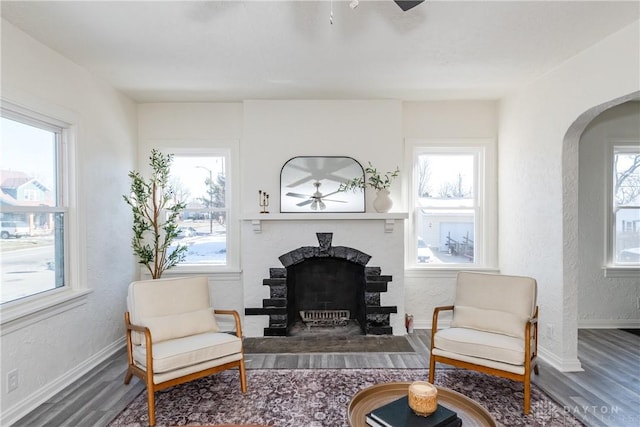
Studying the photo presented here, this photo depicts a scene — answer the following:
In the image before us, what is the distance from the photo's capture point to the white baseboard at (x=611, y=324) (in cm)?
421

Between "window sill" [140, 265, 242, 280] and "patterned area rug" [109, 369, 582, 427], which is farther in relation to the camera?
"window sill" [140, 265, 242, 280]

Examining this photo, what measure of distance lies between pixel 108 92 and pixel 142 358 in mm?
2685

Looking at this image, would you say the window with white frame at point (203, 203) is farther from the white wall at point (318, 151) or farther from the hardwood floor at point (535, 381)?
the hardwood floor at point (535, 381)

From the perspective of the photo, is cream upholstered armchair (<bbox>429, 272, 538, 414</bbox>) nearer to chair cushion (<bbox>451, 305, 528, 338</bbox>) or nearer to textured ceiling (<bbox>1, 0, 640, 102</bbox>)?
chair cushion (<bbox>451, 305, 528, 338</bbox>)

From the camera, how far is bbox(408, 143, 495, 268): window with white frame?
446cm

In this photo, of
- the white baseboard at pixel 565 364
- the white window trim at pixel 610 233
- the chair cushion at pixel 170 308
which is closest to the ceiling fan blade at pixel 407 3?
the chair cushion at pixel 170 308

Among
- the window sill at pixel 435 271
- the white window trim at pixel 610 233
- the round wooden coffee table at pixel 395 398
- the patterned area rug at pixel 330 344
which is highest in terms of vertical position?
the white window trim at pixel 610 233

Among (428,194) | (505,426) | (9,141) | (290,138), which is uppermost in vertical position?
(290,138)

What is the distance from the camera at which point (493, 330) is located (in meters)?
3.00

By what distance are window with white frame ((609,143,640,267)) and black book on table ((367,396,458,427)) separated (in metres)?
3.78

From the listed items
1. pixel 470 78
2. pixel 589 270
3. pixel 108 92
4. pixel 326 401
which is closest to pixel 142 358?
pixel 326 401

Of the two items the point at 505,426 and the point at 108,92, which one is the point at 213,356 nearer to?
the point at 505,426

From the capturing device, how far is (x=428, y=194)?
4473 millimetres

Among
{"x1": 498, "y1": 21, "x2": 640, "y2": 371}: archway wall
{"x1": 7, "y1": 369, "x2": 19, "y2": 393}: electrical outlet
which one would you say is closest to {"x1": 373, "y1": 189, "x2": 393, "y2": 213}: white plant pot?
{"x1": 498, "y1": 21, "x2": 640, "y2": 371}: archway wall
